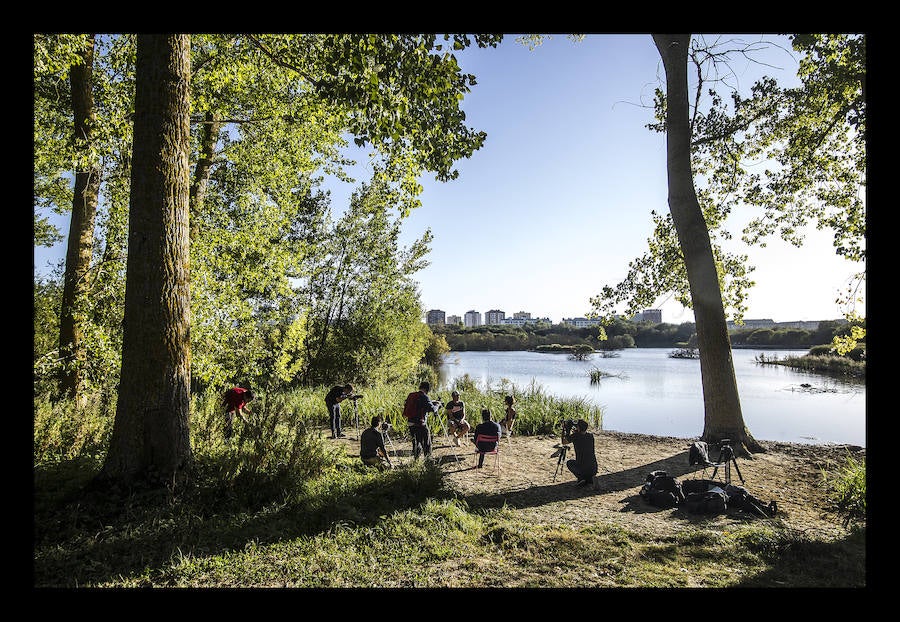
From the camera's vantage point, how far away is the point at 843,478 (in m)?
6.63

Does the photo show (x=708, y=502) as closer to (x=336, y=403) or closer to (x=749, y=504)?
(x=749, y=504)

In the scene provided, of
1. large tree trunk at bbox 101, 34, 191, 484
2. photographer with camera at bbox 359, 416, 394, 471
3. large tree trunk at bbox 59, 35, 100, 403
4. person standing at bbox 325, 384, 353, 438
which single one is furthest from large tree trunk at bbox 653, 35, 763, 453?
large tree trunk at bbox 59, 35, 100, 403

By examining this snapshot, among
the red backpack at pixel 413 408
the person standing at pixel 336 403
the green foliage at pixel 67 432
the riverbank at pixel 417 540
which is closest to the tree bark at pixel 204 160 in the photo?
the green foliage at pixel 67 432

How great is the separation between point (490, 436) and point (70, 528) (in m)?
5.88

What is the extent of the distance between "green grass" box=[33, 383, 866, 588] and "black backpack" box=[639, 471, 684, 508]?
97cm

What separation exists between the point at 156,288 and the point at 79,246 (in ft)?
17.9

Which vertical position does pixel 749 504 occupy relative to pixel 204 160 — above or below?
below

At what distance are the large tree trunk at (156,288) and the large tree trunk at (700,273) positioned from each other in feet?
31.2

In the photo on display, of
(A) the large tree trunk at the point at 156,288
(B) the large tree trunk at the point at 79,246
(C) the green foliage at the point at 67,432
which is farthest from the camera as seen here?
(B) the large tree trunk at the point at 79,246

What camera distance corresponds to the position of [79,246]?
8.98 metres

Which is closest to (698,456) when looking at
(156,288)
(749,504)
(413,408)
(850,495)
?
(749,504)

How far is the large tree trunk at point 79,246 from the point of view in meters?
8.10

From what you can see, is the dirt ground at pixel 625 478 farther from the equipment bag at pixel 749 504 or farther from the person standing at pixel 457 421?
the person standing at pixel 457 421

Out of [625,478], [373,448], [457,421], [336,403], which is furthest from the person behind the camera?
[336,403]
